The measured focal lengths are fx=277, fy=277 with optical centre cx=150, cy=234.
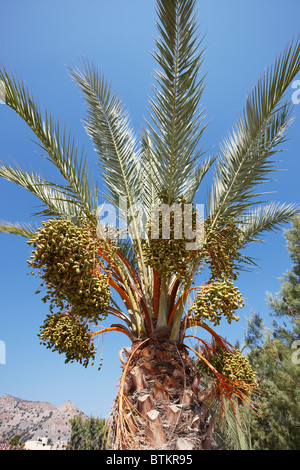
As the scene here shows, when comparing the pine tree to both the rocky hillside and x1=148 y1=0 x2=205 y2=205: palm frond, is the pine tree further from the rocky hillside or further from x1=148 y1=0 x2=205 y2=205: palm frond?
the rocky hillside

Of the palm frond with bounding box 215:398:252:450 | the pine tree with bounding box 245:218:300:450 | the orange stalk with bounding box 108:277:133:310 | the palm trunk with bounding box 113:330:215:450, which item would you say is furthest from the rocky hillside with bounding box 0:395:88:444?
A: the palm trunk with bounding box 113:330:215:450

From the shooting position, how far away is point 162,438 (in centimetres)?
233

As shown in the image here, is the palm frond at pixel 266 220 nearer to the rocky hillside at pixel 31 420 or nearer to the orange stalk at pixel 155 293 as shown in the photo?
the orange stalk at pixel 155 293

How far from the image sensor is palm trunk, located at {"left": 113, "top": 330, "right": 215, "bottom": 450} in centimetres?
233

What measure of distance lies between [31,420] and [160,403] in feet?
59.5

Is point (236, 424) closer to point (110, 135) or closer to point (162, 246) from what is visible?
point (162, 246)

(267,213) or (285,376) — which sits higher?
(267,213)

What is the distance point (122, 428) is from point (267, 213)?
396 cm

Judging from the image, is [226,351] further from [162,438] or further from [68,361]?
[68,361]

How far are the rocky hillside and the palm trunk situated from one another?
14887 millimetres

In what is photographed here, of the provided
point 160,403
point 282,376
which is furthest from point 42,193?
point 282,376

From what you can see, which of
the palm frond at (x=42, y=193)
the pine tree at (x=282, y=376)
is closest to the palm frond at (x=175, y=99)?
the palm frond at (x=42, y=193)
